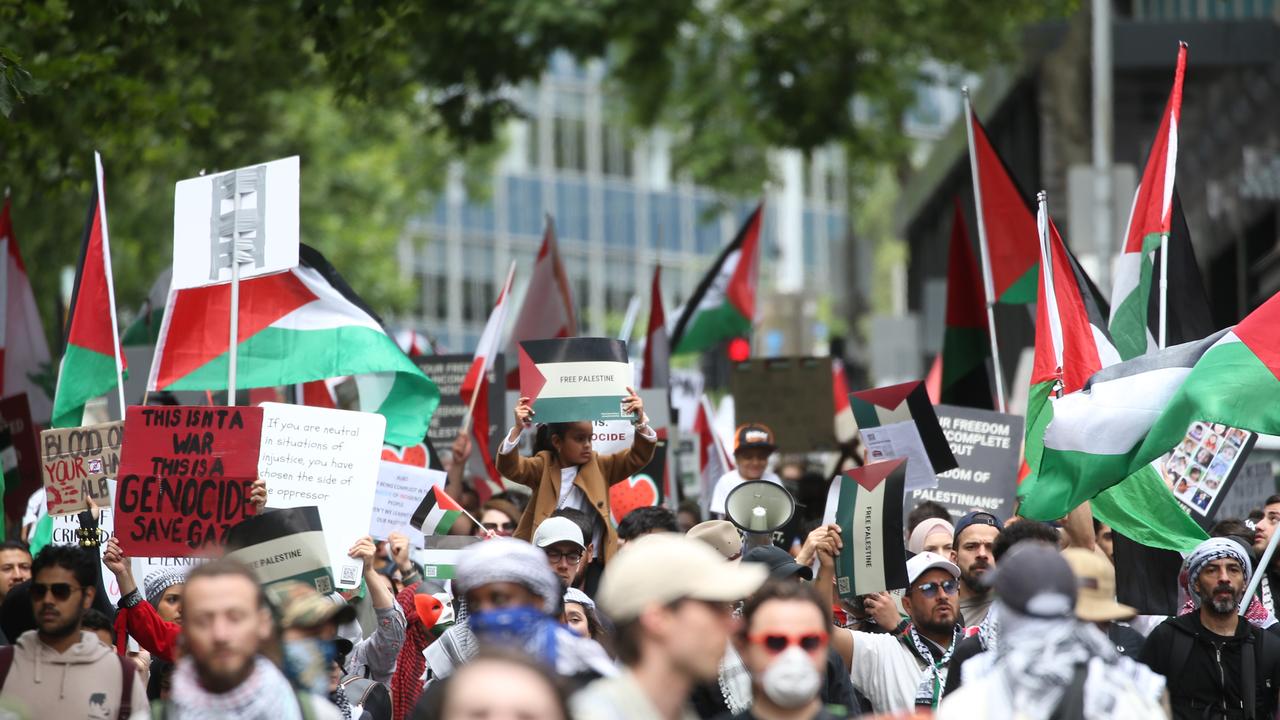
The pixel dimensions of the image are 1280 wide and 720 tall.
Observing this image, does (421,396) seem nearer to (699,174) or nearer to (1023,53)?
(1023,53)

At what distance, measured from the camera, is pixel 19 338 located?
12.8 m

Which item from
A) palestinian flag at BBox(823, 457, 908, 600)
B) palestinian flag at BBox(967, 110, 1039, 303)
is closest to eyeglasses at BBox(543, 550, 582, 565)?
palestinian flag at BBox(823, 457, 908, 600)

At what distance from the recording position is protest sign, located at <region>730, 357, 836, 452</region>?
1408 centimetres

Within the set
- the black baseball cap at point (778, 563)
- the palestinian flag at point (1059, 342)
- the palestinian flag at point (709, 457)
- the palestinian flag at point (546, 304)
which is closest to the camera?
the black baseball cap at point (778, 563)

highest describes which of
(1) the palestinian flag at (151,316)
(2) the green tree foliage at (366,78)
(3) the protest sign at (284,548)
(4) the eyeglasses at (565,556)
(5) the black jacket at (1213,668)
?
(2) the green tree foliage at (366,78)

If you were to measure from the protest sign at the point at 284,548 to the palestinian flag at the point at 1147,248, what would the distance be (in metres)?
4.88

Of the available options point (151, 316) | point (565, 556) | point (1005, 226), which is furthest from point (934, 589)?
point (151, 316)

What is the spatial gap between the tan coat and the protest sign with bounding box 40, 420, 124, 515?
6.23 ft

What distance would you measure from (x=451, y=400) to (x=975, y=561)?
5.82 metres

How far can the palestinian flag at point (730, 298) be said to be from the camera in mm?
17109

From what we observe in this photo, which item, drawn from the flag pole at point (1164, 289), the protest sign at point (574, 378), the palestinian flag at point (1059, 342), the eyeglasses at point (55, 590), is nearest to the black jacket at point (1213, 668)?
the palestinian flag at point (1059, 342)

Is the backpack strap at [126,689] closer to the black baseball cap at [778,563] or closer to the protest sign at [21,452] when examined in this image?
the black baseball cap at [778,563]

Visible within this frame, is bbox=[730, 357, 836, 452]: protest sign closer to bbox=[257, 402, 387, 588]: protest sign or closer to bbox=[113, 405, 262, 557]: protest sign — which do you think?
bbox=[257, 402, 387, 588]: protest sign

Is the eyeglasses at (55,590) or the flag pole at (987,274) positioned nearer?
the eyeglasses at (55,590)
